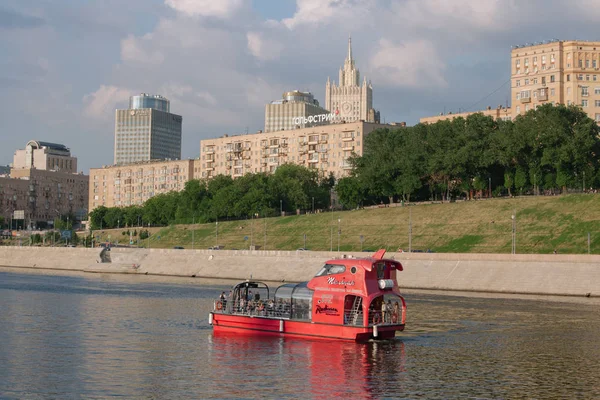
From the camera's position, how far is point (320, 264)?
433 ft

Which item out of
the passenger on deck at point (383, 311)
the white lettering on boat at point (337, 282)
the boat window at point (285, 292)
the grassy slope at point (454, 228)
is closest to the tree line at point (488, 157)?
the grassy slope at point (454, 228)

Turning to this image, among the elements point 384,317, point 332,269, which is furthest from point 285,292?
point 384,317

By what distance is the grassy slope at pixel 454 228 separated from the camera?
139625mm

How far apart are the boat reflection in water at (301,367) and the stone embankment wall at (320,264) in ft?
141

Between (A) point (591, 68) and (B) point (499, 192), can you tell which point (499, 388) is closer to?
(B) point (499, 192)

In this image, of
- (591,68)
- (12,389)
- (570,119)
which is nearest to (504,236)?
(570,119)

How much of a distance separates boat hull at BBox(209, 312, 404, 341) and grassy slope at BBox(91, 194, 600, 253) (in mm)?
80721

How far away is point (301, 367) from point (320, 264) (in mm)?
83493

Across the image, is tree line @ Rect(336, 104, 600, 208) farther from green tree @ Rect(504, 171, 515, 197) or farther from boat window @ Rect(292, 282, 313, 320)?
boat window @ Rect(292, 282, 313, 320)

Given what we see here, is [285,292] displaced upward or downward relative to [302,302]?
upward

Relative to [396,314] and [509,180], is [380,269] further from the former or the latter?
[509,180]

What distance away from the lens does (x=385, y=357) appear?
52375 mm

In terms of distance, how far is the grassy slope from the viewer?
13962cm

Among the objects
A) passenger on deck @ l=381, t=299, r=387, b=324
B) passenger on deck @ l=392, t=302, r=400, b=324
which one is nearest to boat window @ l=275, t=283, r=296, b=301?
passenger on deck @ l=381, t=299, r=387, b=324
